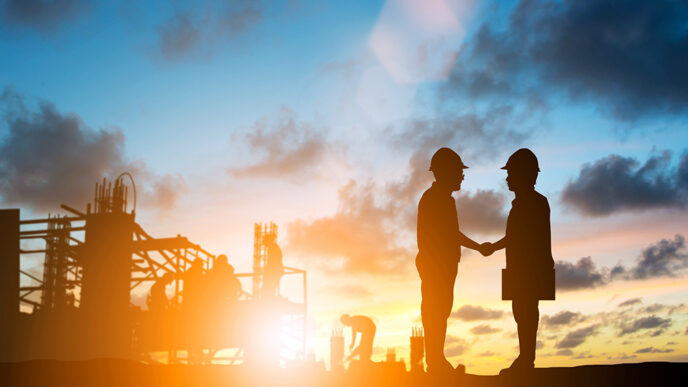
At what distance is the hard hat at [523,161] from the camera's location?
21.8 feet

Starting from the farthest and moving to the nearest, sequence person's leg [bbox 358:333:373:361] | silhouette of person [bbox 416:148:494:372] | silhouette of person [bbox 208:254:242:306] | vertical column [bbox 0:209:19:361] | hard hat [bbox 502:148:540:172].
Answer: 1. silhouette of person [bbox 208:254:242:306]
2. vertical column [bbox 0:209:19:361]
3. person's leg [bbox 358:333:373:361]
4. hard hat [bbox 502:148:540:172]
5. silhouette of person [bbox 416:148:494:372]

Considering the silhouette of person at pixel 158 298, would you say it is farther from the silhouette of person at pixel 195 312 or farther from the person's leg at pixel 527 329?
the person's leg at pixel 527 329

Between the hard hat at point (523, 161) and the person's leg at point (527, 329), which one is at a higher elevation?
the hard hat at point (523, 161)

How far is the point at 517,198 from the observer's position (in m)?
6.78

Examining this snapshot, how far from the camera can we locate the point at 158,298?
31625 millimetres

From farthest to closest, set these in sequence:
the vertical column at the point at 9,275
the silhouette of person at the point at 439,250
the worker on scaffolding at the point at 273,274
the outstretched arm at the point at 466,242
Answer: the worker on scaffolding at the point at 273,274, the vertical column at the point at 9,275, the outstretched arm at the point at 466,242, the silhouette of person at the point at 439,250

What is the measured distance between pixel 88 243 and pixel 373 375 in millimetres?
26316

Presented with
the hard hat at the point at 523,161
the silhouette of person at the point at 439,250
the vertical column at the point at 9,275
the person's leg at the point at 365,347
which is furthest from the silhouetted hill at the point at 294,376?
the vertical column at the point at 9,275

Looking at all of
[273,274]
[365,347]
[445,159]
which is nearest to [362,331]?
[365,347]

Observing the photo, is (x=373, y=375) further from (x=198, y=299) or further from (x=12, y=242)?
(x=198, y=299)

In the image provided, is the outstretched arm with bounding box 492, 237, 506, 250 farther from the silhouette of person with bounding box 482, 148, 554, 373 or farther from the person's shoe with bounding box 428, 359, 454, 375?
the person's shoe with bounding box 428, 359, 454, 375

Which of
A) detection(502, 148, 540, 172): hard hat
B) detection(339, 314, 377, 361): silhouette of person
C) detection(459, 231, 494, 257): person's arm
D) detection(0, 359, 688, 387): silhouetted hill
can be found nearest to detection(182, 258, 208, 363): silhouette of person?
detection(339, 314, 377, 361): silhouette of person

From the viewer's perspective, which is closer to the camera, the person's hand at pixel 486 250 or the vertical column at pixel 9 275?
the person's hand at pixel 486 250

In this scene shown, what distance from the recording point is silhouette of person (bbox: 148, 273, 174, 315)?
3155 centimetres
